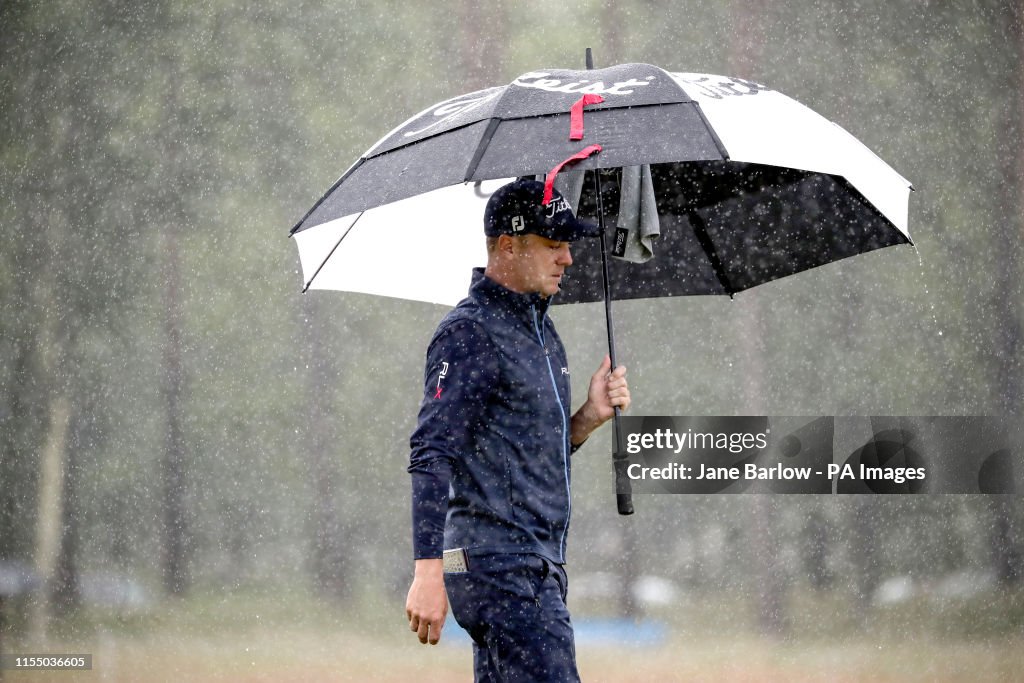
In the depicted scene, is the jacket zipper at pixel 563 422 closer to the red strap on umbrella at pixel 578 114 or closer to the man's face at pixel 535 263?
the man's face at pixel 535 263

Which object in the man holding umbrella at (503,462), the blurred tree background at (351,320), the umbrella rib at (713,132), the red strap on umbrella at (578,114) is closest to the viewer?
the umbrella rib at (713,132)

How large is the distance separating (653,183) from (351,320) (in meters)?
3.86

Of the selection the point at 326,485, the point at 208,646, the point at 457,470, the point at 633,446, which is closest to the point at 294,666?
the point at 208,646

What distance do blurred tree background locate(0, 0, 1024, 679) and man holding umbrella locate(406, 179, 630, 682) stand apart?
4338 millimetres

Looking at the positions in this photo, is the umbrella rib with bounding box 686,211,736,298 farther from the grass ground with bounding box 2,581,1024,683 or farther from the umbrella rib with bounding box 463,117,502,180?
the grass ground with bounding box 2,581,1024,683

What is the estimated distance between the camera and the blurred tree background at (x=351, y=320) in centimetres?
759

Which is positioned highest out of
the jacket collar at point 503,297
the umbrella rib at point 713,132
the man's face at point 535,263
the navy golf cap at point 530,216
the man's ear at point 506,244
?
the umbrella rib at point 713,132

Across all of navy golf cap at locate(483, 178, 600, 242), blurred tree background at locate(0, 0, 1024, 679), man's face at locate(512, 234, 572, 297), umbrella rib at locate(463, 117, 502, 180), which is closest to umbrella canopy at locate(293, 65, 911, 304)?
umbrella rib at locate(463, 117, 502, 180)

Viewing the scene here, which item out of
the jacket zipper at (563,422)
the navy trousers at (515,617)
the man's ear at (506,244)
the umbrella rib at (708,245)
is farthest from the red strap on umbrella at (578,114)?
the umbrella rib at (708,245)

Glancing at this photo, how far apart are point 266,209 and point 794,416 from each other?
331cm

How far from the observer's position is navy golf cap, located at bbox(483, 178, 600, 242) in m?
3.27

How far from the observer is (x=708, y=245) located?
4.19m

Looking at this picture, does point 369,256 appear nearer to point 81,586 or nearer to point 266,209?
point 266,209

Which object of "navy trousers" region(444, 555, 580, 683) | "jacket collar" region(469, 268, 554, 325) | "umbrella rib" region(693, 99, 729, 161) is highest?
"umbrella rib" region(693, 99, 729, 161)
